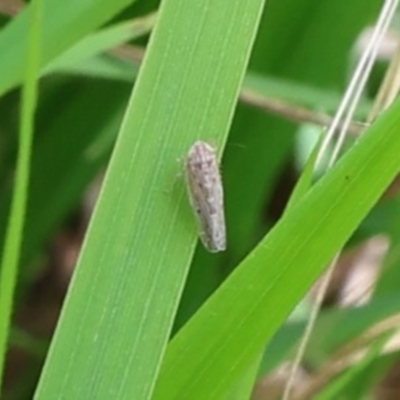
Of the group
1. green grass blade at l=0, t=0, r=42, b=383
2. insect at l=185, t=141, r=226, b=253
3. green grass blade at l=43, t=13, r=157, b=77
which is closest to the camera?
green grass blade at l=0, t=0, r=42, b=383

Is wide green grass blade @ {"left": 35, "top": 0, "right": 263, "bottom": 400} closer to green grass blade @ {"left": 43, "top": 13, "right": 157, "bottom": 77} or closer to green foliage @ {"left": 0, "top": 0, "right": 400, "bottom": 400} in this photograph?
green foliage @ {"left": 0, "top": 0, "right": 400, "bottom": 400}

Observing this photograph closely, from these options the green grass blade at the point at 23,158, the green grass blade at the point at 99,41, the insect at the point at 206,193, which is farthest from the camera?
the green grass blade at the point at 99,41

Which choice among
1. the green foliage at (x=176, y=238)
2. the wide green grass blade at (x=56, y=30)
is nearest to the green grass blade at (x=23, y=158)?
the green foliage at (x=176, y=238)

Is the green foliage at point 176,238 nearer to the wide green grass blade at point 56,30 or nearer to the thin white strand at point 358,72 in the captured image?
the wide green grass blade at point 56,30

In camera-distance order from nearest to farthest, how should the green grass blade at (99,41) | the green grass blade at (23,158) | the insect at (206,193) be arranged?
the green grass blade at (23,158) → the insect at (206,193) → the green grass blade at (99,41)

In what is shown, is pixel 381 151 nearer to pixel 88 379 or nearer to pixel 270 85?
pixel 88 379

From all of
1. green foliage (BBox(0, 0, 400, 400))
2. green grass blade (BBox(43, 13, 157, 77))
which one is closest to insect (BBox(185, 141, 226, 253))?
green foliage (BBox(0, 0, 400, 400))
